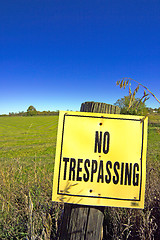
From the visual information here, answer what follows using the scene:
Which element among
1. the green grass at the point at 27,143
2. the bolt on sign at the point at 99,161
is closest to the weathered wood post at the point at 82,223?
the bolt on sign at the point at 99,161

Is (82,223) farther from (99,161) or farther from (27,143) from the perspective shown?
(27,143)

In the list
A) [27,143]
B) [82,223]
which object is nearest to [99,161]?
[82,223]

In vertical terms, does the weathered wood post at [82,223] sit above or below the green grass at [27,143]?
above

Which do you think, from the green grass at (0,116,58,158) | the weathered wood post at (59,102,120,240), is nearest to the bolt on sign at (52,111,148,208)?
the weathered wood post at (59,102,120,240)

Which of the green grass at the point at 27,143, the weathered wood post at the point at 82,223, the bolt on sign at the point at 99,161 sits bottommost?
the green grass at the point at 27,143

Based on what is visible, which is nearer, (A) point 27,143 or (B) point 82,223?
(B) point 82,223

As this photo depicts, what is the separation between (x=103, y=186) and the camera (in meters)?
1.09

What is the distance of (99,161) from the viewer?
109 cm

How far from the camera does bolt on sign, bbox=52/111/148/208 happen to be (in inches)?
42.8

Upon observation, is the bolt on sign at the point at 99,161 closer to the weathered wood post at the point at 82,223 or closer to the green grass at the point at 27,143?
the weathered wood post at the point at 82,223

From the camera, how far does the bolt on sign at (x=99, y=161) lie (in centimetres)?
109

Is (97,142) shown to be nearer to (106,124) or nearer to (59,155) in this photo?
(106,124)

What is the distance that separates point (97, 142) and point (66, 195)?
0.43m

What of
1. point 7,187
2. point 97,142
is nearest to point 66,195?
point 97,142
